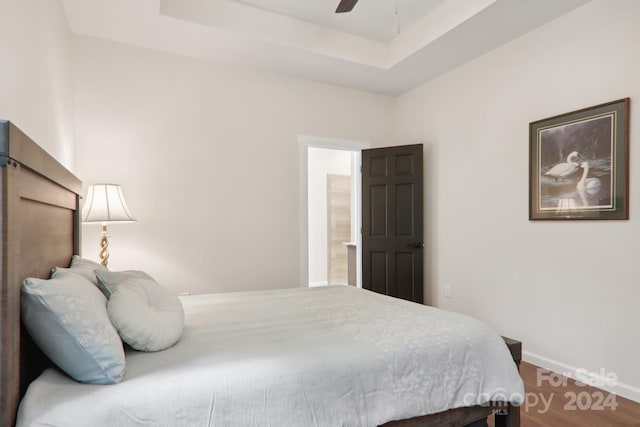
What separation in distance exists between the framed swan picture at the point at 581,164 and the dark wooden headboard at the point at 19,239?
3.03 metres

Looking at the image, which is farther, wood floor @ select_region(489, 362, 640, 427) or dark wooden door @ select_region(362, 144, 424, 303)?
dark wooden door @ select_region(362, 144, 424, 303)

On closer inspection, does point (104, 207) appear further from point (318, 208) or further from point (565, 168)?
point (318, 208)

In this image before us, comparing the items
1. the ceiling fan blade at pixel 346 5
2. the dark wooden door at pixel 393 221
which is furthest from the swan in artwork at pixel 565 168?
the ceiling fan blade at pixel 346 5

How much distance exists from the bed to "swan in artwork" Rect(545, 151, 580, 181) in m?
1.62

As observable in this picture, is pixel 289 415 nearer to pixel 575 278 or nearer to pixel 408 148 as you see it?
pixel 575 278

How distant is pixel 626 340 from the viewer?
7.38 feet

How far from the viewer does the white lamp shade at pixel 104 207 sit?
2.48 metres

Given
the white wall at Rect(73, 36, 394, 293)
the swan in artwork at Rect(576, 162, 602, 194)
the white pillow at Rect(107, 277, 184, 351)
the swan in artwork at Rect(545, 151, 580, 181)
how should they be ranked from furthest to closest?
the white wall at Rect(73, 36, 394, 293) < the swan in artwork at Rect(545, 151, 580, 181) < the swan in artwork at Rect(576, 162, 602, 194) < the white pillow at Rect(107, 277, 184, 351)

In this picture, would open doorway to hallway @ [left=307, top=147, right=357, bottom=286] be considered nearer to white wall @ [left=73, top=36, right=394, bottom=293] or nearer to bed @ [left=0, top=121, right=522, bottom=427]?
white wall @ [left=73, top=36, right=394, bottom=293]

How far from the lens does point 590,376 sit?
2.42m

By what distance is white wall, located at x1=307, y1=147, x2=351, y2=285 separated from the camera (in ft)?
19.4

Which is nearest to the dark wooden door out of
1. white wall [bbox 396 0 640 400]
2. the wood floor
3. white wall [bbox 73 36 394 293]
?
white wall [bbox 396 0 640 400]

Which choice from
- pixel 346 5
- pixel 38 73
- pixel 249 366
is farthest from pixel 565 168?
pixel 38 73

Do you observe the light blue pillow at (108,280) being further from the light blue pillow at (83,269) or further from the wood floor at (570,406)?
the wood floor at (570,406)
